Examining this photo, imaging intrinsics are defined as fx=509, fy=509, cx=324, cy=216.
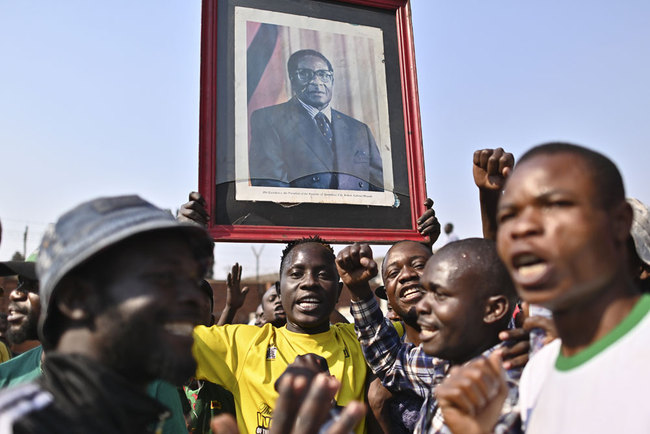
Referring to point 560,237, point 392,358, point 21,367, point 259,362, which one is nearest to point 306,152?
point 259,362

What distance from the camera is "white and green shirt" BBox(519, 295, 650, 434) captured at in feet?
3.82

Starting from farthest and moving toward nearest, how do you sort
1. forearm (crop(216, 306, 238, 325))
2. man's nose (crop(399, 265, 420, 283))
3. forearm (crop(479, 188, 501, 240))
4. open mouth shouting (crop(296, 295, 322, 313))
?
forearm (crop(216, 306, 238, 325)) < man's nose (crop(399, 265, 420, 283)) < open mouth shouting (crop(296, 295, 322, 313)) < forearm (crop(479, 188, 501, 240))

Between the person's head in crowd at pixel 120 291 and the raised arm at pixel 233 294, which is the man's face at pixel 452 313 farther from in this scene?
the raised arm at pixel 233 294

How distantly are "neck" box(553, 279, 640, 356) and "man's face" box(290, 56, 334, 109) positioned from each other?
299cm

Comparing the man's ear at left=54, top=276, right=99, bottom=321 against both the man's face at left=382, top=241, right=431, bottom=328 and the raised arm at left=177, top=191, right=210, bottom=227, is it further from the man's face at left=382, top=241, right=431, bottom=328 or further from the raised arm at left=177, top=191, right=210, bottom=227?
the man's face at left=382, top=241, right=431, bottom=328

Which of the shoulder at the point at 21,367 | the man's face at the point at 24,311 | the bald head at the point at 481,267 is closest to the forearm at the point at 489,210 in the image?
the bald head at the point at 481,267

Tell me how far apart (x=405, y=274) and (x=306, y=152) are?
46.4 inches

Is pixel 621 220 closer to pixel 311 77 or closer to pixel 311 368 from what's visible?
pixel 311 368

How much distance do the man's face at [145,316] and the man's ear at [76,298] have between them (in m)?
0.04

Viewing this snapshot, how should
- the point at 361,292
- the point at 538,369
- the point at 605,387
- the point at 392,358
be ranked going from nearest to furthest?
1. the point at 605,387
2. the point at 538,369
3. the point at 392,358
4. the point at 361,292

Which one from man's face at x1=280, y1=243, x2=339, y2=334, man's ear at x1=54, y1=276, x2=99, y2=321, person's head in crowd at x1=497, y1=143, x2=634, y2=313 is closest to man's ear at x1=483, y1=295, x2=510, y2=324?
person's head in crowd at x1=497, y1=143, x2=634, y2=313

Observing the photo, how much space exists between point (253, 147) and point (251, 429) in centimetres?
189

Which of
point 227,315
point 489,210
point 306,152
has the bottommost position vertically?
point 227,315

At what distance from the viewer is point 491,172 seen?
7.91 ft
